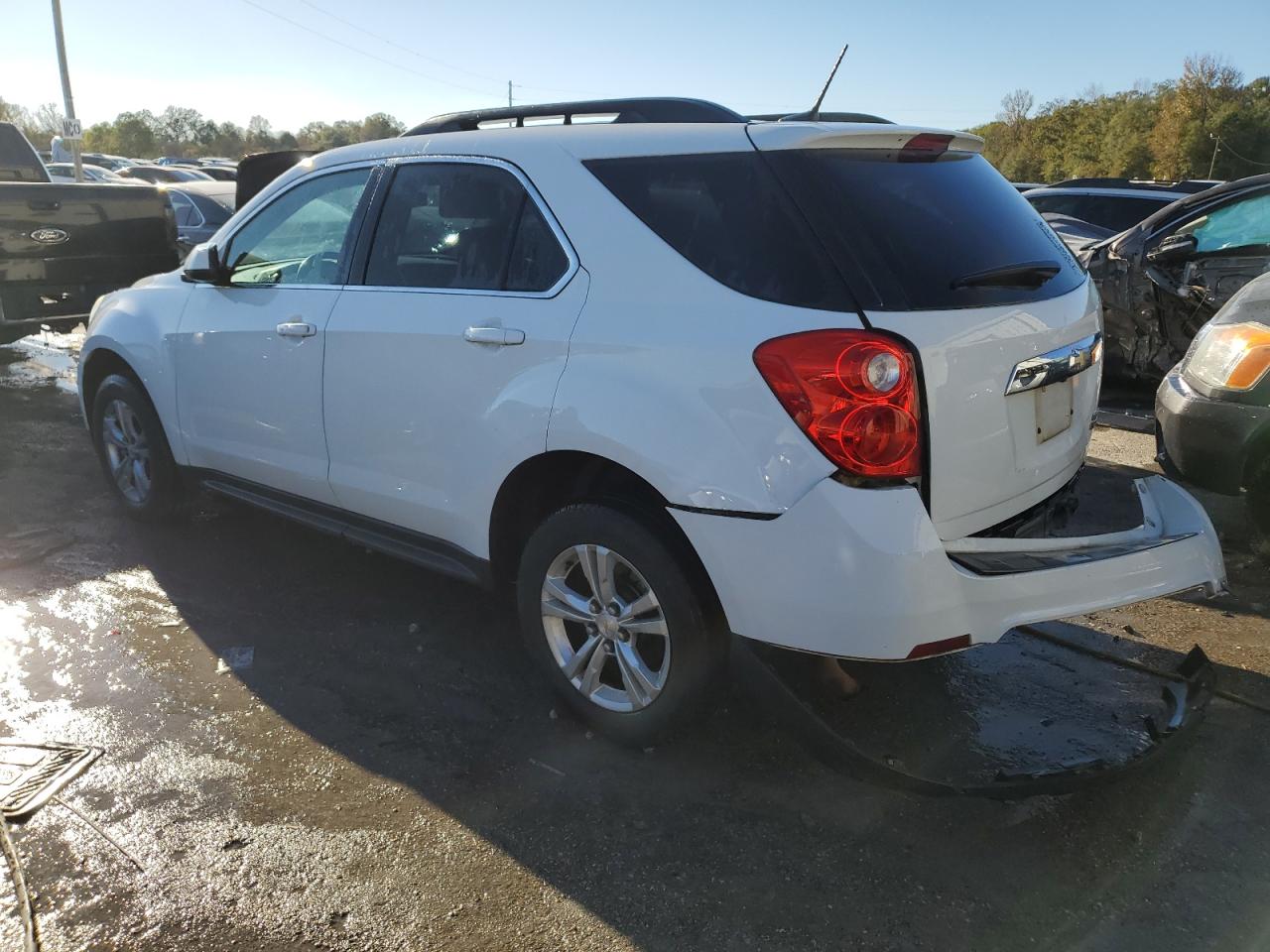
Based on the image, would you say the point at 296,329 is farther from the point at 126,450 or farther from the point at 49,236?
the point at 49,236

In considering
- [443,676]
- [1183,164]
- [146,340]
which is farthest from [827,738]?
[1183,164]

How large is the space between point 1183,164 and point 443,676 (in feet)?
132

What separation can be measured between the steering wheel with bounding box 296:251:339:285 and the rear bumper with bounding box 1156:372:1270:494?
11.8 feet

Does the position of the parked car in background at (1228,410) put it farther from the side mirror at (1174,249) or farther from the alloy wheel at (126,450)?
the alloy wheel at (126,450)

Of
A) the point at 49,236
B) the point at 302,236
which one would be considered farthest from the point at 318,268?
the point at 49,236

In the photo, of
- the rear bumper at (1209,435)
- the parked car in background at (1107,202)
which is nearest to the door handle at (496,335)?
the rear bumper at (1209,435)

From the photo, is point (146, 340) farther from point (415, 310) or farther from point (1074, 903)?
point (1074, 903)

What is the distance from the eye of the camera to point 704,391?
2.54 meters

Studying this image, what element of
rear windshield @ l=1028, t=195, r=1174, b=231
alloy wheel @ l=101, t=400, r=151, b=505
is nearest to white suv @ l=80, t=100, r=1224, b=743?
alloy wheel @ l=101, t=400, r=151, b=505

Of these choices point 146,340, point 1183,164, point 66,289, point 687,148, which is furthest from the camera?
point 1183,164

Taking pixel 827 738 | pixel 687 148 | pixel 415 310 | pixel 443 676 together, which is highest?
pixel 687 148

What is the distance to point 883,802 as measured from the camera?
9.34 feet

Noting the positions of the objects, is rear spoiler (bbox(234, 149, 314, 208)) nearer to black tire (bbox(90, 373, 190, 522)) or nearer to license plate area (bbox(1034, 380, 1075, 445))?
black tire (bbox(90, 373, 190, 522))

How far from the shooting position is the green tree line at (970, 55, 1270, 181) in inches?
1398
